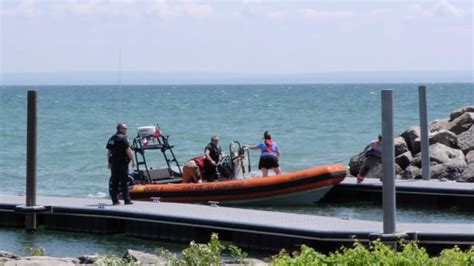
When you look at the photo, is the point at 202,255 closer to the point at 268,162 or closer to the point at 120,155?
the point at 120,155

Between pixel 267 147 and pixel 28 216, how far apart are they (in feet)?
17.2

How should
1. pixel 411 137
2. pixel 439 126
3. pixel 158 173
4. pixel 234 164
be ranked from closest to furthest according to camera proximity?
1. pixel 234 164
2. pixel 158 173
3. pixel 411 137
4. pixel 439 126

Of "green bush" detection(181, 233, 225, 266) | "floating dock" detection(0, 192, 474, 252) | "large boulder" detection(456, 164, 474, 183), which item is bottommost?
"floating dock" detection(0, 192, 474, 252)

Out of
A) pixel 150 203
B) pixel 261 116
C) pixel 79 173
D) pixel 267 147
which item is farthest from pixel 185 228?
pixel 261 116

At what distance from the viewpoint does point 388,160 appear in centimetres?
1302

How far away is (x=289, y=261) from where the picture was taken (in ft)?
24.2

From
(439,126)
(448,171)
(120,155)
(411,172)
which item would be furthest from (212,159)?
(439,126)

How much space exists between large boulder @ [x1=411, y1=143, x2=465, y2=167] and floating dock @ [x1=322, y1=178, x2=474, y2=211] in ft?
5.02

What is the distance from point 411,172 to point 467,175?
47.1 inches

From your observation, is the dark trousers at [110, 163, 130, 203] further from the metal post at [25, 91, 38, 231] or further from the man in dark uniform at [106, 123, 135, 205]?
the metal post at [25, 91, 38, 231]

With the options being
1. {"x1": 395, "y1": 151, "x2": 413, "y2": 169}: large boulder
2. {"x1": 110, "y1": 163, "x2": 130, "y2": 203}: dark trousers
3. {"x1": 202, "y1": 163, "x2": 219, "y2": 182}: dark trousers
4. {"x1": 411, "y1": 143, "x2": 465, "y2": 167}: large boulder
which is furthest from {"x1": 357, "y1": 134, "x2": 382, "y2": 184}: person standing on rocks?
{"x1": 110, "y1": 163, "x2": 130, "y2": 203}: dark trousers

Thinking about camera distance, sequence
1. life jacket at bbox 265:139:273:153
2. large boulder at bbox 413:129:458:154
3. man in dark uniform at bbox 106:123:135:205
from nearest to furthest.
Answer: man in dark uniform at bbox 106:123:135:205 → life jacket at bbox 265:139:273:153 → large boulder at bbox 413:129:458:154

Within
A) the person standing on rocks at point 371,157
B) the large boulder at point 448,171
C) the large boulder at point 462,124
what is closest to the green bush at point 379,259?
the person standing on rocks at point 371,157

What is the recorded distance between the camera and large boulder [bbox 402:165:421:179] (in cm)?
2170
